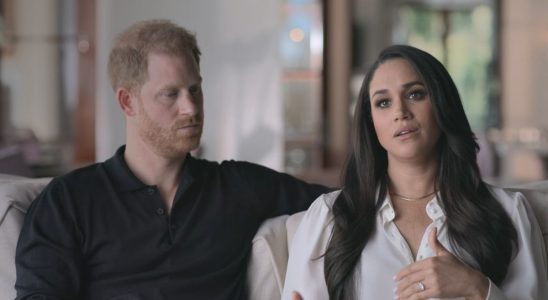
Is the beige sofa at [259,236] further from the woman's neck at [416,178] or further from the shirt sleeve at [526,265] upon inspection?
the woman's neck at [416,178]

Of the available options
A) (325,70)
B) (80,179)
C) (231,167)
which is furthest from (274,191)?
(325,70)

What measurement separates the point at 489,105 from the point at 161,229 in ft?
26.9

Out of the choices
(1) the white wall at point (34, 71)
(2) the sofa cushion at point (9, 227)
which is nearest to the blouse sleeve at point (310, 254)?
(2) the sofa cushion at point (9, 227)

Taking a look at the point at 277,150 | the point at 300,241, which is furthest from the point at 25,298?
the point at 277,150

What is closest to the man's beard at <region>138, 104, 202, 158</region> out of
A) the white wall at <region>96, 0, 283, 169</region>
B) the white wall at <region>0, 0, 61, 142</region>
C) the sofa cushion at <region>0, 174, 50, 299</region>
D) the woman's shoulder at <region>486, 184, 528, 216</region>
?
the sofa cushion at <region>0, 174, 50, 299</region>

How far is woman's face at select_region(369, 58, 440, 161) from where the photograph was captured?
181cm

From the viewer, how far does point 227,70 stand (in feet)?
14.2

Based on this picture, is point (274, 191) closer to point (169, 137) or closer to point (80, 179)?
point (169, 137)

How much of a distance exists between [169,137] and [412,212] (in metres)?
0.61

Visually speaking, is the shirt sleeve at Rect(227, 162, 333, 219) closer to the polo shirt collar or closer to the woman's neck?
the polo shirt collar

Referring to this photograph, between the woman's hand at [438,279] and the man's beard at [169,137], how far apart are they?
62cm

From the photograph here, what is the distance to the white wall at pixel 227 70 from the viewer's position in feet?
13.3

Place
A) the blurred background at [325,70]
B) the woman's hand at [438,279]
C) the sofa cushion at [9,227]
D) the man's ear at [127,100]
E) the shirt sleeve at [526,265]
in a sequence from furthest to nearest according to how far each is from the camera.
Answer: the blurred background at [325,70] → the man's ear at [127,100] → the sofa cushion at [9,227] → the shirt sleeve at [526,265] → the woman's hand at [438,279]

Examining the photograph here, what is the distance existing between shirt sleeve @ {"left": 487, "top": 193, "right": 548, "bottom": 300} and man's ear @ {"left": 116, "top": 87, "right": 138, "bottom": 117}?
3.12ft
